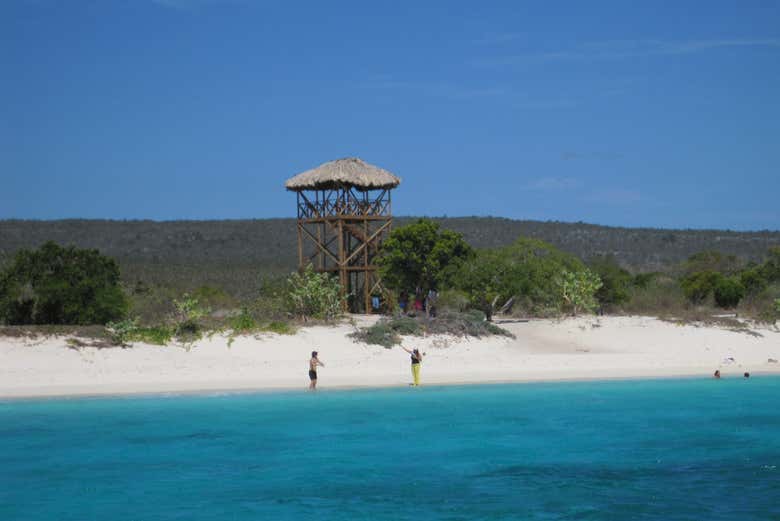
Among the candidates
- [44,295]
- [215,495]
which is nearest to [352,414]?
[215,495]

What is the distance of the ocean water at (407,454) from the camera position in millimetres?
15539

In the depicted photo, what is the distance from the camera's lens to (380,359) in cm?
3012

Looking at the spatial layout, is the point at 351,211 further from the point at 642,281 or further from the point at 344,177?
the point at 642,281

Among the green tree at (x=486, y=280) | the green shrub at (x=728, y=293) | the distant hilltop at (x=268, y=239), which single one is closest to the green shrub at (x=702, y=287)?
the green shrub at (x=728, y=293)

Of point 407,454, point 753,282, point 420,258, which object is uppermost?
point 420,258

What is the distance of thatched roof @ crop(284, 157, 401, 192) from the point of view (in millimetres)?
40344

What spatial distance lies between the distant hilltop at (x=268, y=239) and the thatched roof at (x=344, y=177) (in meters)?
38.8

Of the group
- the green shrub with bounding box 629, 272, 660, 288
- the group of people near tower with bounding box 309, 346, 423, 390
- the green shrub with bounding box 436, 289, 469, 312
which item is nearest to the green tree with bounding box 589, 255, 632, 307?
the green shrub with bounding box 629, 272, 660, 288

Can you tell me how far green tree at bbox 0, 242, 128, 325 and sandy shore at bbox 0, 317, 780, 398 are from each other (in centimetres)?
222

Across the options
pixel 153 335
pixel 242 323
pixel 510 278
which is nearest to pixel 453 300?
pixel 510 278

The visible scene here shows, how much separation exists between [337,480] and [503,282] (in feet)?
66.3

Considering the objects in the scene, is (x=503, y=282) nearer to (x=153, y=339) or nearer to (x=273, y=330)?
(x=273, y=330)

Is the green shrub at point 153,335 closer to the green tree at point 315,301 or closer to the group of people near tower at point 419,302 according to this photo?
the green tree at point 315,301

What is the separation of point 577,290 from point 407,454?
61.4 feet
